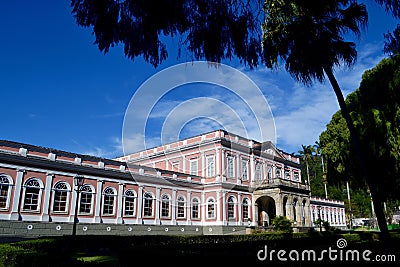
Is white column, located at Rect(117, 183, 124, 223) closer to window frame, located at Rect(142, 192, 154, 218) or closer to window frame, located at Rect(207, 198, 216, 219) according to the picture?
window frame, located at Rect(142, 192, 154, 218)

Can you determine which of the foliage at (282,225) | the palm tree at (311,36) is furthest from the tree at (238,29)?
the foliage at (282,225)

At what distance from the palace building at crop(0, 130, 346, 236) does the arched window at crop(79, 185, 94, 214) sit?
7 centimetres

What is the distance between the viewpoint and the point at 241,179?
3303 centimetres

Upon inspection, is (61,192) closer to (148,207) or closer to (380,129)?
(148,207)

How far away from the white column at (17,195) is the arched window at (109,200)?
5938 mm

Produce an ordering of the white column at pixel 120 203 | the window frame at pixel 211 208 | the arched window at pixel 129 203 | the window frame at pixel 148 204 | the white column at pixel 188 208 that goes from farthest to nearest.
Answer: the window frame at pixel 211 208 → the white column at pixel 188 208 → the window frame at pixel 148 204 → the arched window at pixel 129 203 → the white column at pixel 120 203

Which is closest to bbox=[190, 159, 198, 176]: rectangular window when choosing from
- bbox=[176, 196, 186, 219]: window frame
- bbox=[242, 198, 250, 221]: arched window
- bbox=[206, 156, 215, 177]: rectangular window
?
bbox=[206, 156, 215, 177]: rectangular window

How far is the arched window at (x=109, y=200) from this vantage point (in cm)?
2417

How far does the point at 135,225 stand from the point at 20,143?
10.4m

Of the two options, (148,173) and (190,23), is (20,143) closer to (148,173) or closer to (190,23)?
(148,173)

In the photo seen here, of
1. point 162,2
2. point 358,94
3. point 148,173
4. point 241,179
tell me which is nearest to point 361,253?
point 162,2

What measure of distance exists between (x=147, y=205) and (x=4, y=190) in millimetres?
10802

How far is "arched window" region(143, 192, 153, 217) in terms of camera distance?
2673 cm

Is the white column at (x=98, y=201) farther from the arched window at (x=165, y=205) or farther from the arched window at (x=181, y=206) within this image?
the arched window at (x=181, y=206)
